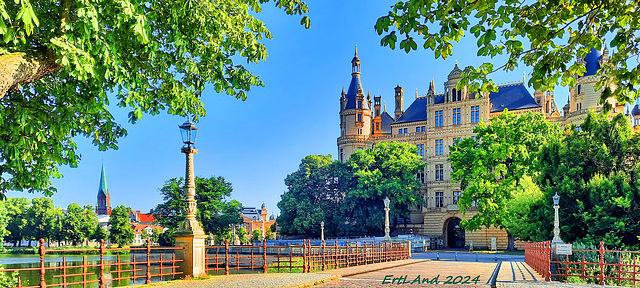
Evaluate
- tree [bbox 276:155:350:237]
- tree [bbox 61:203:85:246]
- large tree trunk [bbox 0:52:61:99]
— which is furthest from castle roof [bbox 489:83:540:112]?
tree [bbox 61:203:85:246]

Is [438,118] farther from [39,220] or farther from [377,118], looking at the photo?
[39,220]

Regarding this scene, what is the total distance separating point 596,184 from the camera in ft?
87.8

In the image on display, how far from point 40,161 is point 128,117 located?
9.62ft

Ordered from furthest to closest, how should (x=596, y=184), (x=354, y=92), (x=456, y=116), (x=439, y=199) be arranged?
(x=354, y=92) < (x=439, y=199) < (x=456, y=116) < (x=596, y=184)

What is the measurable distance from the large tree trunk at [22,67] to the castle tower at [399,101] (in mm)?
69877

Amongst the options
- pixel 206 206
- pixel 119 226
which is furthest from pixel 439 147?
pixel 119 226

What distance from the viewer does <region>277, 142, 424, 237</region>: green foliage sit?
193ft

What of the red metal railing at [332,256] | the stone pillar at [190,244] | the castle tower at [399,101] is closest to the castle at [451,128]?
the castle tower at [399,101]

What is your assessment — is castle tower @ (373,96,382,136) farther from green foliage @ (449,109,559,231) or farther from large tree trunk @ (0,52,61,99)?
large tree trunk @ (0,52,61,99)

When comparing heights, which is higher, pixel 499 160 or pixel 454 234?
pixel 499 160

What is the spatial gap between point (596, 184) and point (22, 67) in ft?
86.1

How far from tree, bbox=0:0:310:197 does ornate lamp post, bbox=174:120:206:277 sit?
134 inches

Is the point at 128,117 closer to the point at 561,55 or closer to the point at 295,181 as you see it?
the point at 561,55

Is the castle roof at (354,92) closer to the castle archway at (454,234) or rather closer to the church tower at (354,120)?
the church tower at (354,120)
